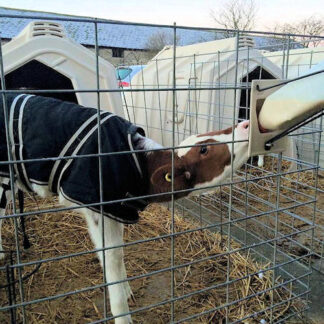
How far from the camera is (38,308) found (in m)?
2.04

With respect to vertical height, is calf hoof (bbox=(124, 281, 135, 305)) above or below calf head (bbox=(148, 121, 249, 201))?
below

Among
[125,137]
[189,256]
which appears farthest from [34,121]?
[189,256]

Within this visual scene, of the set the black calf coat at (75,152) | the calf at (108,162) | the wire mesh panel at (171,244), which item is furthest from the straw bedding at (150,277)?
the black calf coat at (75,152)

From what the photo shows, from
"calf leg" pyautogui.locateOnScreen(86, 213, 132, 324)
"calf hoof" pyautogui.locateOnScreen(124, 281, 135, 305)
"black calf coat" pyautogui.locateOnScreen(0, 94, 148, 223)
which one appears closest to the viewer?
"black calf coat" pyautogui.locateOnScreen(0, 94, 148, 223)

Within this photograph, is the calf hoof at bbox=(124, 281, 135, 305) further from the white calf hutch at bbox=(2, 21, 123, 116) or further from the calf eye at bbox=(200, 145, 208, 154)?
the white calf hutch at bbox=(2, 21, 123, 116)

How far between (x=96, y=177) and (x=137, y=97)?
3354 mm

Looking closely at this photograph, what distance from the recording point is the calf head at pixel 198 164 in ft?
5.65

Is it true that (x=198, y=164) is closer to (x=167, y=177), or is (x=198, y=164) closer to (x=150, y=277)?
(x=167, y=177)

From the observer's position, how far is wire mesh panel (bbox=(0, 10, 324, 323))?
1.39m

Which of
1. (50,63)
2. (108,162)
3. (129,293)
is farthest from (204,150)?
(50,63)

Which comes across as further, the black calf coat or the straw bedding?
the straw bedding

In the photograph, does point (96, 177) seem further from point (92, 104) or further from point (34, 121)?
point (92, 104)

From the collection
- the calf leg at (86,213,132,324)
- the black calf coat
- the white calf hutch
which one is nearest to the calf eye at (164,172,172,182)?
the black calf coat

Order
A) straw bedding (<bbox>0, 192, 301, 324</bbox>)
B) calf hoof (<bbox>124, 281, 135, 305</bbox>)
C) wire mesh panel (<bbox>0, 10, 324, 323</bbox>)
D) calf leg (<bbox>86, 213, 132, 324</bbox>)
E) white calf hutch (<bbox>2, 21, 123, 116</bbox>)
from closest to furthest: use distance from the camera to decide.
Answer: wire mesh panel (<bbox>0, 10, 324, 323</bbox>)
calf leg (<bbox>86, 213, 132, 324</bbox>)
straw bedding (<bbox>0, 192, 301, 324</bbox>)
calf hoof (<bbox>124, 281, 135, 305</bbox>)
white calf hutch (<bbox>2, 21, 123, 116</bbox>)
